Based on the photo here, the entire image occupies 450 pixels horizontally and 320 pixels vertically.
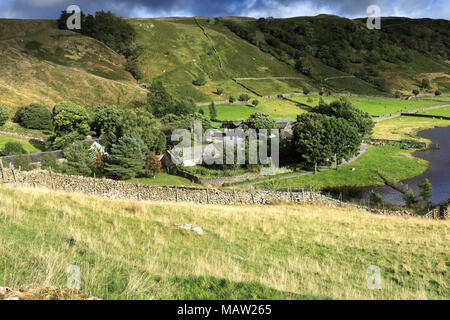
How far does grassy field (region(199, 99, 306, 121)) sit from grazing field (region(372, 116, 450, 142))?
26197mm

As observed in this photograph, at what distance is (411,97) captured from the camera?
15375cm

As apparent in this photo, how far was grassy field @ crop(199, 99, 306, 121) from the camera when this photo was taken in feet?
343

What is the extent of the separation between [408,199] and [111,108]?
212 feet

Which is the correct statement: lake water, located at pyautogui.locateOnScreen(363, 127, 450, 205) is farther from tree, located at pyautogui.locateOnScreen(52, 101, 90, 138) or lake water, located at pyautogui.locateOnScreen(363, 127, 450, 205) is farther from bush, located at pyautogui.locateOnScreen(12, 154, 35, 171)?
tree, located at pyautogui.locateOnScreen(52, 101, 90, 138)

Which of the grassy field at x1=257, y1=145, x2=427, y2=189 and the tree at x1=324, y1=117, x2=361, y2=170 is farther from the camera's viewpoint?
the tree at x1=324, y1=117, x2=361, y2=170

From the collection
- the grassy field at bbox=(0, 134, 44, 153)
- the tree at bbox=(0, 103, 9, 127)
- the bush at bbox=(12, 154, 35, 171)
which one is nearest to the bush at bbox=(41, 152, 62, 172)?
the bush at bbox=(12, 154, 35, 171)

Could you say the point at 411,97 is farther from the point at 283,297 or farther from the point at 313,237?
the point at 283,297

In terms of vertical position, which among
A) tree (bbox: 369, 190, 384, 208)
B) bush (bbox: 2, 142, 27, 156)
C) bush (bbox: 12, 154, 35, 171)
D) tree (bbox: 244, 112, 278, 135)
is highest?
tree (bbox: 244, 112, 278, 135)

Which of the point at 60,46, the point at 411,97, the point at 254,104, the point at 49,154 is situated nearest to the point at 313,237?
the point at 49,154

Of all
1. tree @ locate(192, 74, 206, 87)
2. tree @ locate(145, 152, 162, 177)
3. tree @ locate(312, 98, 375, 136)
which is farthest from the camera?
tree @ locate(192, 74, 206, 87)

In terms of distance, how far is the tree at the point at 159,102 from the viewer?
97.7 meters

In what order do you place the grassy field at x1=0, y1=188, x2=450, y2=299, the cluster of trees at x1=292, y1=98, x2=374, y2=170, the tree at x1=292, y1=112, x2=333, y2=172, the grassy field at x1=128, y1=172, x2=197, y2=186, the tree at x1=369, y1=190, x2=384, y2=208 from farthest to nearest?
1. the cluster of trees at x1=292, y1=98, x2=374, y2=170
2. the tree at x1=292, y1=112, x2=333, y2=172
3. the grassy field at x1=128, y1=172, x2=197, y2=186
4. the tree at x1=369, y1=190, x2=384, y2=208
5. the grassy field at x1=0, y1=188, x2=450, y2=299

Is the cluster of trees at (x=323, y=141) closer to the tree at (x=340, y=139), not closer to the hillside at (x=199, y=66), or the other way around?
the tree at (x=340, y=139)

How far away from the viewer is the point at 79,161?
47.5 meters
